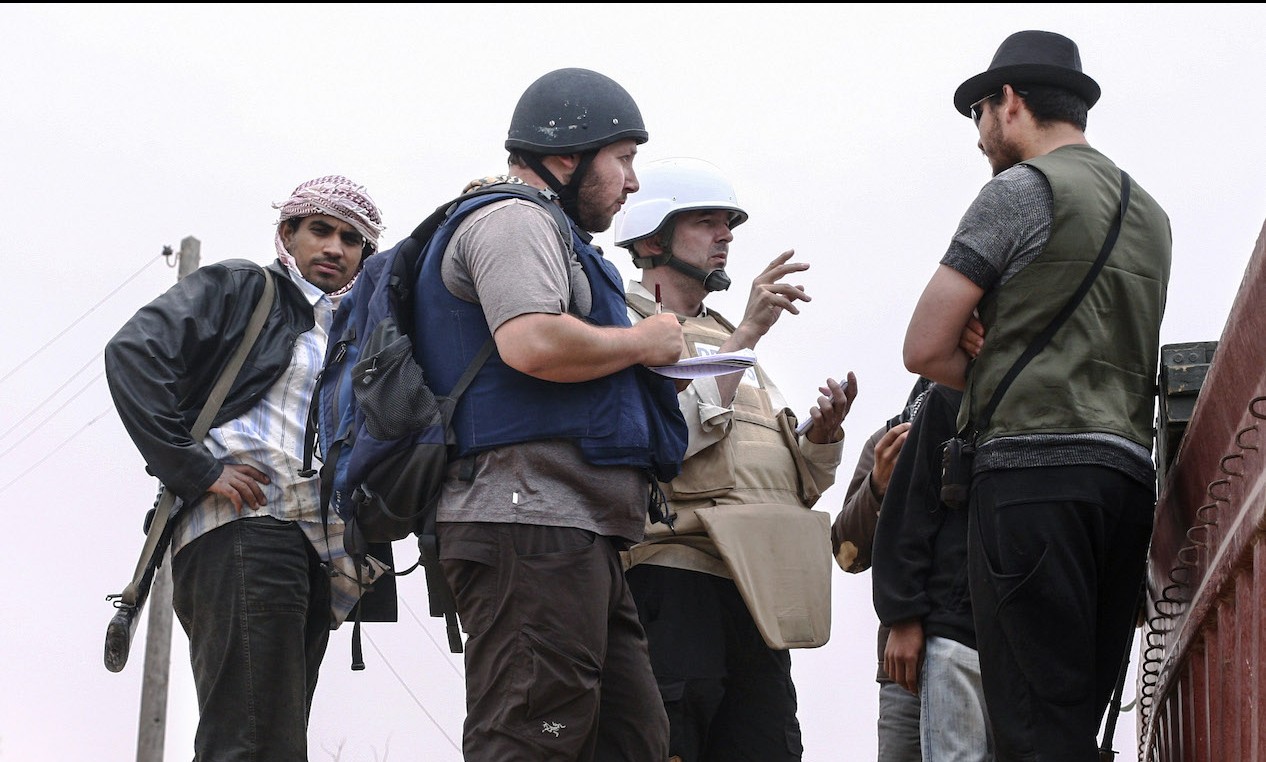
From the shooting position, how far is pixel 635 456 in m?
3.59

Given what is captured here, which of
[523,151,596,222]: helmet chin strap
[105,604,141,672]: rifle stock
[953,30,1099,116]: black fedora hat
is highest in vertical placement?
[953,30,1099,116]: black fedora hat

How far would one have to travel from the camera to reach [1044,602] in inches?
127

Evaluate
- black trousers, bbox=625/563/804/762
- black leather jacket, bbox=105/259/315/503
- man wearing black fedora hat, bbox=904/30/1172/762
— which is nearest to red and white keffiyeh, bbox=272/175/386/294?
black leather jacket, bbox=105/259/315/503

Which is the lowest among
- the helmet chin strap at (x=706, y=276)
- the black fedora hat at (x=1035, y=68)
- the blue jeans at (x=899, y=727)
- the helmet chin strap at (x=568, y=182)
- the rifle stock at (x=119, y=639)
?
the blue jeans at (x=899, y=727)

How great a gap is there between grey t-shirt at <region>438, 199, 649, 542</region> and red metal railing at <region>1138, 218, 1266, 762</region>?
1.22 meters

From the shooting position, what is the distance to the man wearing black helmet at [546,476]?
338 centimetres

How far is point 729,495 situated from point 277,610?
1.38m

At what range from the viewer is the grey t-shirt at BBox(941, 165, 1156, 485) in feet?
10.9

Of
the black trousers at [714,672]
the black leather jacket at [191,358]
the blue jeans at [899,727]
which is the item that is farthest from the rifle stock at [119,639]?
the blue jeans at [899,727]

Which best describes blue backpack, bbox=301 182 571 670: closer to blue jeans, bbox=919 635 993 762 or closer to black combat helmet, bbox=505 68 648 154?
black combat helmet, bbox=505 68 648 154

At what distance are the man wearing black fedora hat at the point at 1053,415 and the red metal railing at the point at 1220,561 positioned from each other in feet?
0.44

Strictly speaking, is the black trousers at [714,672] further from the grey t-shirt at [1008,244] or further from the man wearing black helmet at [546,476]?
the grey t-shirt at [1008,244]

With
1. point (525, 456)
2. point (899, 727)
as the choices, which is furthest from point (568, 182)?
point (899, 727)

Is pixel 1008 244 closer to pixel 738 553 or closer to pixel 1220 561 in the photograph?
pixel 1220 561
